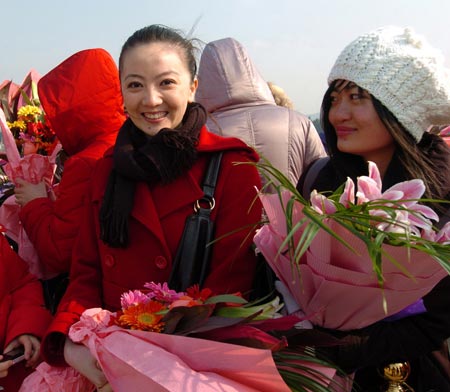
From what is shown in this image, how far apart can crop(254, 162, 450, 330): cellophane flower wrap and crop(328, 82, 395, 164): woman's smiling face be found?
Answer: 48 centimetres

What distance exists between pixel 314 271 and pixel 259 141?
5.15 ft

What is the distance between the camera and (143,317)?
1.34 metres

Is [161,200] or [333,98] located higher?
[333,98]

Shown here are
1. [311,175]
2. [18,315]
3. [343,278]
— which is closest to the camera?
[343,278]

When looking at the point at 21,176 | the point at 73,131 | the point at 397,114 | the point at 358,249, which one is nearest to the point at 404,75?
the point at 397,114

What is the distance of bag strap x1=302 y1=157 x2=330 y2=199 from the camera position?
2049mm

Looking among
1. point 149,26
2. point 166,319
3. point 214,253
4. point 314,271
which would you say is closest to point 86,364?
point 166,319

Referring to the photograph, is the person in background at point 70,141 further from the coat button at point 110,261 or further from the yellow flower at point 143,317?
the yellow flower at point 143,317

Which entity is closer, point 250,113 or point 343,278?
point 343,278

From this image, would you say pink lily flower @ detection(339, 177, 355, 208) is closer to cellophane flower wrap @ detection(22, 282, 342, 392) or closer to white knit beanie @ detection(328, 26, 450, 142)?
cellophane flower wrap @ detection(22, 282, 342, 392)

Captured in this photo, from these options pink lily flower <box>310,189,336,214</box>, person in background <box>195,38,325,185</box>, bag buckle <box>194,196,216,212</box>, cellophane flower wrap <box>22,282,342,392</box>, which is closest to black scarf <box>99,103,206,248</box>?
bag buckle <box>194,196,216,212</box>

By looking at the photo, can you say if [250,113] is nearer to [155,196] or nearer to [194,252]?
[155,196]

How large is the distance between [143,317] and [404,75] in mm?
1194

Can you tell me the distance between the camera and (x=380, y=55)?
1.76m
